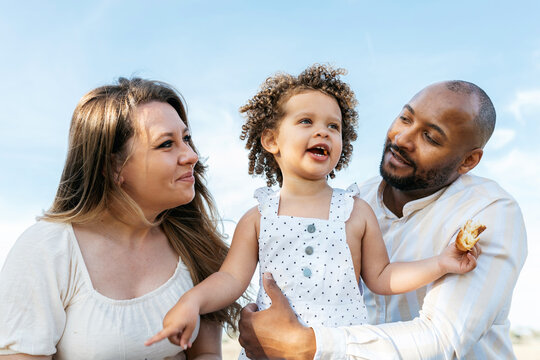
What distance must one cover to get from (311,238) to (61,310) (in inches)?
56.9

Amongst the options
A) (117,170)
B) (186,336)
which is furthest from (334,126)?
(186,336)

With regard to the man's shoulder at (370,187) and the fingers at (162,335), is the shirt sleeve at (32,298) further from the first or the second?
the man's shoulder at (370,187)

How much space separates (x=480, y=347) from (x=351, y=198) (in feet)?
4.88

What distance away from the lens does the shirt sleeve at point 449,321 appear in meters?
3.00

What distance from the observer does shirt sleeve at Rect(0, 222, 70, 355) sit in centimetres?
294

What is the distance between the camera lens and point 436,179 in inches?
159

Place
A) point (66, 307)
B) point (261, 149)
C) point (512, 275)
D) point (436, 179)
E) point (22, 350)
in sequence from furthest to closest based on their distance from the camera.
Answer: point (436, 179)
point (261, 149)
point (512, 275)
point (66, 307)
point (22, 350)

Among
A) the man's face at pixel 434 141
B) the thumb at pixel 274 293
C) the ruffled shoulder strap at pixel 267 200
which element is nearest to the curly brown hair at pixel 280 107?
the ruffled shoulder strap at pixel 267 200

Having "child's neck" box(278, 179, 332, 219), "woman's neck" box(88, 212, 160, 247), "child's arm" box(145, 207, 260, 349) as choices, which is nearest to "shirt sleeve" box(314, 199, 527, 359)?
"child's arm" box(145, 207, 260, 349)

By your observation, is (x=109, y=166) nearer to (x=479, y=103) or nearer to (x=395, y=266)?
(x=395, y=266)

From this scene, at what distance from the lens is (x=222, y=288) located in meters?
3.10

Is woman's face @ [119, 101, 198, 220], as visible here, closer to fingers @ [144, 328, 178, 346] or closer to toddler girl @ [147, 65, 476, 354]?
toddler girl @ [147, 65, 476, 354]

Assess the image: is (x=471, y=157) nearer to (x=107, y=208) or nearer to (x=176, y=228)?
(x=176, y=228)

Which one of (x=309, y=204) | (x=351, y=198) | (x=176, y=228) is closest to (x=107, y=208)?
(x=176, y=228)
